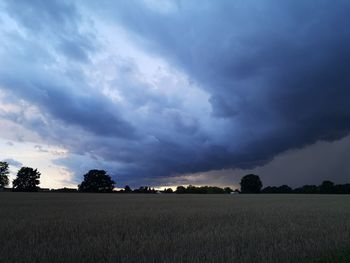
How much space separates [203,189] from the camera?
427ft

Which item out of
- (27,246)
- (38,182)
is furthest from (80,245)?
(38,182)

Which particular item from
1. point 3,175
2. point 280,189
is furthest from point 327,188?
point 3,175

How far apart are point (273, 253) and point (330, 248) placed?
6.34 ft

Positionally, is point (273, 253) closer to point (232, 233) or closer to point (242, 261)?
point (242, 261)

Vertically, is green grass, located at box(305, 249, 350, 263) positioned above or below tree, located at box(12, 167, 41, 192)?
below

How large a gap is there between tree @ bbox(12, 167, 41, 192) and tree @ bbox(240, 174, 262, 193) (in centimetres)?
8376

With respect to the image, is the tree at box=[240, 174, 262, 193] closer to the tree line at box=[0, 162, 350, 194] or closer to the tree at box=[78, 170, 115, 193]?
the tree line at box=[0, 162, 350, 194]

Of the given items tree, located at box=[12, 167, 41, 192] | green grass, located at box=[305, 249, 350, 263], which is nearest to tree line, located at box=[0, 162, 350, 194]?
tree, located at box=[12, 167, 41, 192]

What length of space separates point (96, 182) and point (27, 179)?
2488 cm

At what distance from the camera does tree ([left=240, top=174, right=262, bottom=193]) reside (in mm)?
155750

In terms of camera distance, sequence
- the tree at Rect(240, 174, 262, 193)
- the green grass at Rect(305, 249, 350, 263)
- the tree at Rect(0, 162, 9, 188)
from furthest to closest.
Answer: the tree at Rect(240, 174, 262, 193) < the tree at Rect(0, 162, 9, 188) < the green grass at Rect(305, 249, 350, 263)

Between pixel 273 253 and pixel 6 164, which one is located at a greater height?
pixel 6 164

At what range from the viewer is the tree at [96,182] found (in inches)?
5246

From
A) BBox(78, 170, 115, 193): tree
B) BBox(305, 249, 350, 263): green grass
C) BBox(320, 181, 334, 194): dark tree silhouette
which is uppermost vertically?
BBox(78, 170, 115, 193): tree
